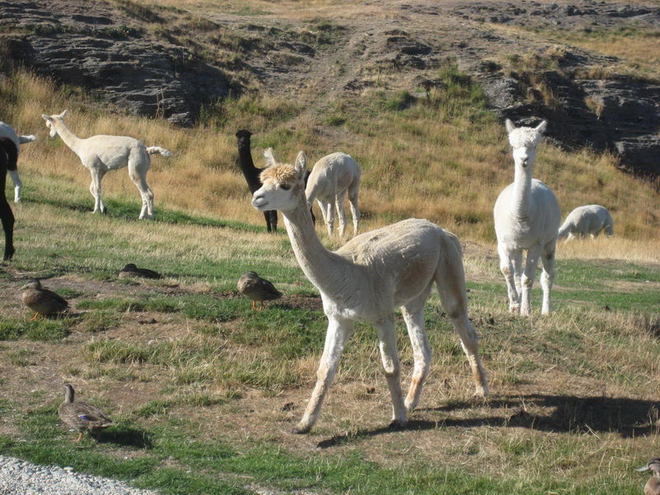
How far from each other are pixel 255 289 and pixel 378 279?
10.1ft

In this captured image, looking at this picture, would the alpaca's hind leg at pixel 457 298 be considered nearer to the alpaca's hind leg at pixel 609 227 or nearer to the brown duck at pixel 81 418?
the brown duck at pixel 81 418

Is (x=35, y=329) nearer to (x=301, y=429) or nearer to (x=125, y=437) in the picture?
(x=125, y=437)

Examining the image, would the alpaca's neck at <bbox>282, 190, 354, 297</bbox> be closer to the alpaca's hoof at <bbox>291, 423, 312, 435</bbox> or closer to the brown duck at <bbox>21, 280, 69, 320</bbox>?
the alpaca's hoof at <bbox>291, 423, 312, 435</bbox>

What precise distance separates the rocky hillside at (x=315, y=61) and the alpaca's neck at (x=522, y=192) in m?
22.5

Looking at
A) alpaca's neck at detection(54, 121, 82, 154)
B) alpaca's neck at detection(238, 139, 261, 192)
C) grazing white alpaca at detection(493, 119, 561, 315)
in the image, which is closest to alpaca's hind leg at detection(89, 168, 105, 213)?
alpaca's neck at detection(54, 121, 82, 154)

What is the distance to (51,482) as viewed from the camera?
535cm

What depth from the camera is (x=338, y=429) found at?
6.58 meters

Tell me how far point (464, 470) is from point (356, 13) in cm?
4243

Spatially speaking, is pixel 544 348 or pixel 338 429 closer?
pixel 338 429

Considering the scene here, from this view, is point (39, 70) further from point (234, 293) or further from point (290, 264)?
point (234, 293)

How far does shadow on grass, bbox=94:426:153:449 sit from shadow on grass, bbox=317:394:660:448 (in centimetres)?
126

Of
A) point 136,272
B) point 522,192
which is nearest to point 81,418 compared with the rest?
point 136,272

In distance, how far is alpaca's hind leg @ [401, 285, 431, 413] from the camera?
22.3ft

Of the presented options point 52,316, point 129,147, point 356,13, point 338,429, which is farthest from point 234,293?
point 356,13
